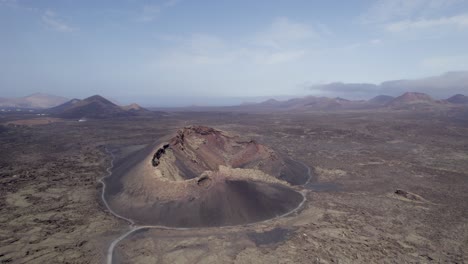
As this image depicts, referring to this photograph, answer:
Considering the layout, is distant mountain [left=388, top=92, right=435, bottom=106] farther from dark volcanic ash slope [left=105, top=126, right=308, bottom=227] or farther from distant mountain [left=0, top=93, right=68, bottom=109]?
distant mountain [left=0, top=93, right=68, bottom=109]

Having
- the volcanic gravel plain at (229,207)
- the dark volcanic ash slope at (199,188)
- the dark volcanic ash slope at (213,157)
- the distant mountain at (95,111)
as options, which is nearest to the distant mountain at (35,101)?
the distant mountain at (95,111)

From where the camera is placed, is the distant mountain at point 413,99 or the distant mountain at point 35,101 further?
the distant mountain at point 35,101

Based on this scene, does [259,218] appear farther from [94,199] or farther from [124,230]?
[94,199]

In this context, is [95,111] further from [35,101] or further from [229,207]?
[35,101]

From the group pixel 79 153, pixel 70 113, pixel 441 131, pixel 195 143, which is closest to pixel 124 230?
pixel 195 143

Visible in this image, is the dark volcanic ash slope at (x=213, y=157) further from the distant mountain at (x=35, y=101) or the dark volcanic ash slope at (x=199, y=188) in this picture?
the distant mountain at (x=35, y=101)

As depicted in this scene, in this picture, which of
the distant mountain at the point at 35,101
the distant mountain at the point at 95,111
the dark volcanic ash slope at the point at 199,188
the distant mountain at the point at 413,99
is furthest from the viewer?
the distant mountain at the point at 35,101
